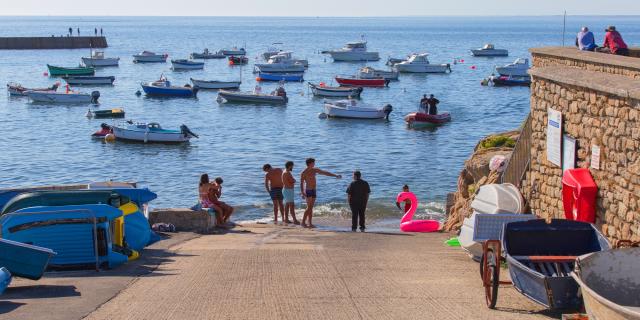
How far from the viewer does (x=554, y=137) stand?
603 inches

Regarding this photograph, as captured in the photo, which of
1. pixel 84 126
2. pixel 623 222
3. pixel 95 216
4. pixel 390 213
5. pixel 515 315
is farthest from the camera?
pixel 84 126

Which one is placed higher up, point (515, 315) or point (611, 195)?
point (611, 195)

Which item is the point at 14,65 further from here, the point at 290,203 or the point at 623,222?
the point at 623,222

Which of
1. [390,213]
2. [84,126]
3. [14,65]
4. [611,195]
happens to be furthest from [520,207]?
[14,65]

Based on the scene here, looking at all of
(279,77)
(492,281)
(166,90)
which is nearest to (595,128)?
(492,281)

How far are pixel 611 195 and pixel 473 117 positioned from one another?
4932 cm

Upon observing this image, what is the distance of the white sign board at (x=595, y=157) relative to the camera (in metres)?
13.4

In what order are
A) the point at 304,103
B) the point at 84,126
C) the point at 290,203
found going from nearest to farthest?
the point at 290,203, the point at 84,126, the point at 304,103

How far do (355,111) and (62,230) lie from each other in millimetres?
44486

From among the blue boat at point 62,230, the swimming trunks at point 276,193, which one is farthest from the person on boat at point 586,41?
the blue boat at point 62,230

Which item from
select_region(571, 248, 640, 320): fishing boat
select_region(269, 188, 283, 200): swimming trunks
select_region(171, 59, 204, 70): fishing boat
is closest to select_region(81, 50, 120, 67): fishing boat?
select_region(171, 59, 204, 70): fishing boat

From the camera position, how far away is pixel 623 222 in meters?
12.6

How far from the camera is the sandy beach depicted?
10.6 meters

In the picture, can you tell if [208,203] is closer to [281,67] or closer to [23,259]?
[23,259]
